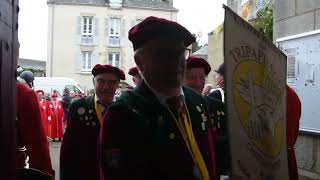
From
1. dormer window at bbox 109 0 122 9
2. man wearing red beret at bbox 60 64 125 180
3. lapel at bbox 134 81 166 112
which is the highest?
dormer window at bbox 109 0 122 9

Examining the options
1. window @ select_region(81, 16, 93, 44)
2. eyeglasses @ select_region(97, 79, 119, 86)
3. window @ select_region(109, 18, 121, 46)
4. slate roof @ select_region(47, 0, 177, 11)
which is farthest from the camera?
window @ select_region(109, 18, 121, 46)

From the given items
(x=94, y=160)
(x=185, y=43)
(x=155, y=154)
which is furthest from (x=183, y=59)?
(x=94, y=160)

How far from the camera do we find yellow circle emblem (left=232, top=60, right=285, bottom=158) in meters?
1.97

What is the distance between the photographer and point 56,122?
1645 centimetres

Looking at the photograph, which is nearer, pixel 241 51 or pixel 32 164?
pixel 241 51

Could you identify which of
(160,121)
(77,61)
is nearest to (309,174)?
(160,121)

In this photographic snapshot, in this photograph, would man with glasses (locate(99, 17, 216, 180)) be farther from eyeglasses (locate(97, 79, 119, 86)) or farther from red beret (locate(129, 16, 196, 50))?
eyeglasses (locate(97, 79, 119, 86))

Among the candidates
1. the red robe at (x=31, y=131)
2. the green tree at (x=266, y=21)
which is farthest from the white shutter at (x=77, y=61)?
the red robe at (x=31, y=131)

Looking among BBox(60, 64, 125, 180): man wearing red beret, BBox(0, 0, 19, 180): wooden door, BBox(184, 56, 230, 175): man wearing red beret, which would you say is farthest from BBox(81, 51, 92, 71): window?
BBox(0, 0, 19, 180): wooden door

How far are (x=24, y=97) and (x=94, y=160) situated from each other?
3.96 ft

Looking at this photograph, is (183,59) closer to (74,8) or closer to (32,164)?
(32,164)

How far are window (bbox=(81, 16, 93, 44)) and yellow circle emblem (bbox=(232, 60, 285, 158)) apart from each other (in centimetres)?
4274

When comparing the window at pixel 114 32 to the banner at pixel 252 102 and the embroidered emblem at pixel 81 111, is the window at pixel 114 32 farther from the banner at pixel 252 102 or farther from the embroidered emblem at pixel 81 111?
the banner at pixel 252 102

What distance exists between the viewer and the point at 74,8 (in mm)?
44344
